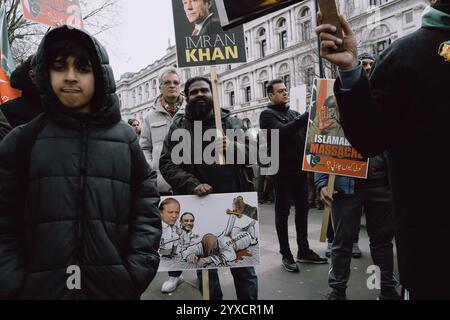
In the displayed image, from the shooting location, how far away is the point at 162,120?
3.82 metres

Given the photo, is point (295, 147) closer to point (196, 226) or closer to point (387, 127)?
point (196, 226)

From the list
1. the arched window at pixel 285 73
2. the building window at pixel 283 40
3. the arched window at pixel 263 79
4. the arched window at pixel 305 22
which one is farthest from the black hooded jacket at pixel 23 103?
the arched window at pixel 263 79

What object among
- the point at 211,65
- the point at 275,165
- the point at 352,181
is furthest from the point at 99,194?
the point at 275,165

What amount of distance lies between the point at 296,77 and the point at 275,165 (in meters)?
32.2

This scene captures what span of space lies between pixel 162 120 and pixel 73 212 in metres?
2.47

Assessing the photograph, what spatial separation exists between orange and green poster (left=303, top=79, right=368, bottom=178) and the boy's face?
2350 millimetres


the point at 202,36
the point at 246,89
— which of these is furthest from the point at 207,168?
the point at 246,89

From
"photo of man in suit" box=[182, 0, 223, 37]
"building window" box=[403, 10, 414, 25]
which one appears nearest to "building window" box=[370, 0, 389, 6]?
"building window" box=[403, 10, 414, 25]

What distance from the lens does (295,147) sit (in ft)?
13.9

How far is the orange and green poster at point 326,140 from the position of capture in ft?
10.6

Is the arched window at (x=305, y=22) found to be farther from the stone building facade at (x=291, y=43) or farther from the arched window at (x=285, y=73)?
the arched window at (x=285, y=73)

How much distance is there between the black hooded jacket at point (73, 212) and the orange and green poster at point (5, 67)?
267cm

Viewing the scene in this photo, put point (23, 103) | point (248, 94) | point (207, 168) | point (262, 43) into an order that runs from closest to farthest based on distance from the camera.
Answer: point (23, 103) < point (207, 168) < point (262, 43) < point (248, 94)

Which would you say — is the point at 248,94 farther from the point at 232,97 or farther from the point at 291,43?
the point at 291,43
